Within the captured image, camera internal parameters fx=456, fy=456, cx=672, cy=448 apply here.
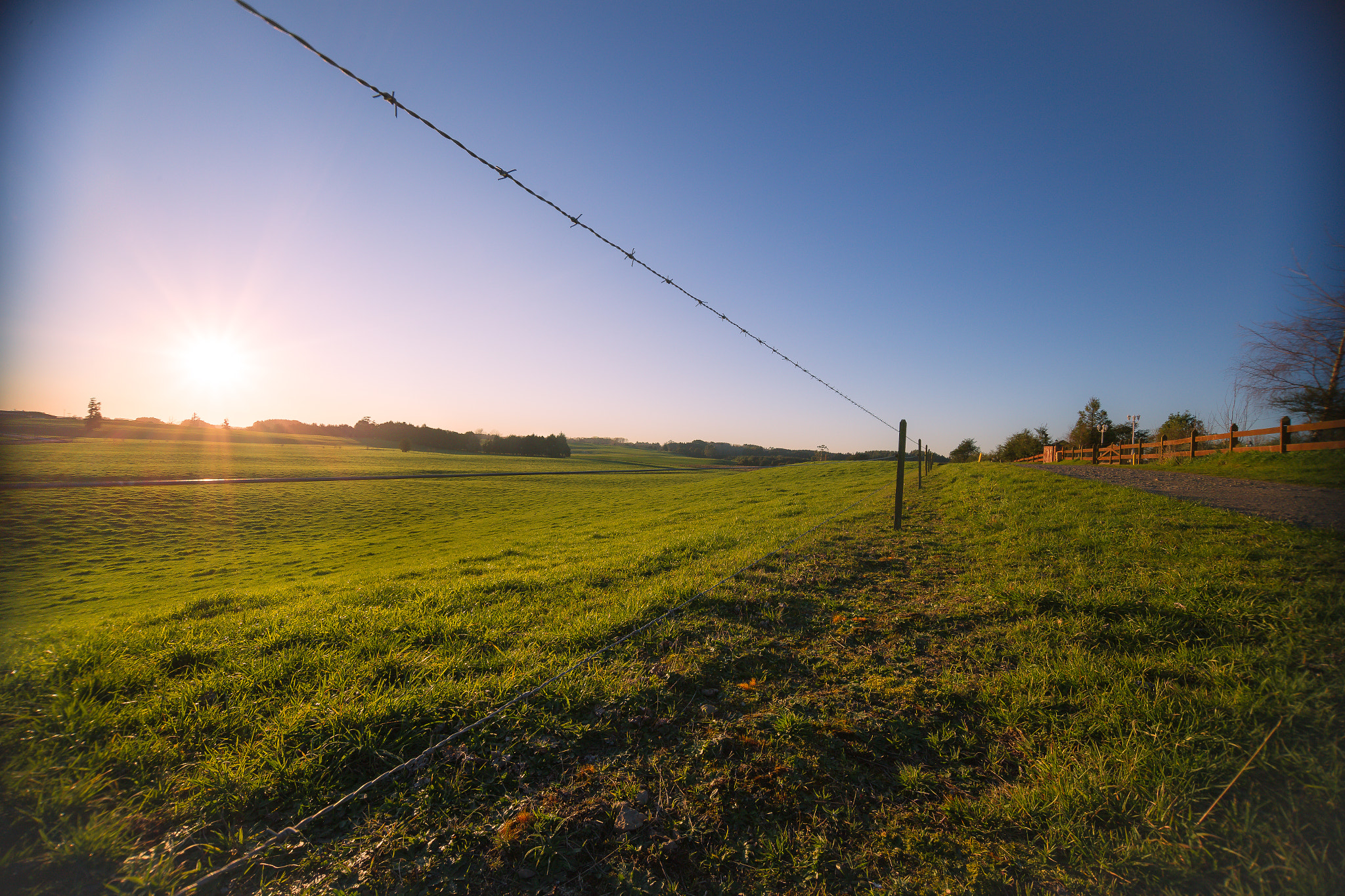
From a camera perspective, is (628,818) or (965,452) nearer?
(628,818)

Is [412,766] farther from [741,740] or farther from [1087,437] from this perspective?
[1087,437]

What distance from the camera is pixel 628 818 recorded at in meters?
2.60

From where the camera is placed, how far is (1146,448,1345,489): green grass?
1199cm

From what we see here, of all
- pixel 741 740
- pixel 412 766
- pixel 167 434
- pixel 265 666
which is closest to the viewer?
pixel 412 766

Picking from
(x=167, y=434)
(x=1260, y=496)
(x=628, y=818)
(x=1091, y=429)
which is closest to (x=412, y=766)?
(x=628, y=818)

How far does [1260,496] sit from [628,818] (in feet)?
50.1

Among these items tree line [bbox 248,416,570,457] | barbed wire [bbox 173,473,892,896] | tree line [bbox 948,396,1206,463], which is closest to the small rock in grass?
barbed wire [bbox 173,473,892,896]

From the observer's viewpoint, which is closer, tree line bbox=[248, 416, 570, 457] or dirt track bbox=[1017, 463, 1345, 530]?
dirt track bbox=[1017, 463, 1345, 530]

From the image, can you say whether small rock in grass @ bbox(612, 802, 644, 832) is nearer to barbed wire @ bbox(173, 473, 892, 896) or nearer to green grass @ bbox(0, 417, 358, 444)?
barbed wire @ bbox(173, 473, 892, 896)

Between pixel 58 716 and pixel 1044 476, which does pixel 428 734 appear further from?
pixel 1044 476

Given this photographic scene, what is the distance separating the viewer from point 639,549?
34.3 ft

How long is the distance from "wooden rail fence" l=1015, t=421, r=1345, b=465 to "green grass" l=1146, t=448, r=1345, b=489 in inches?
14.1

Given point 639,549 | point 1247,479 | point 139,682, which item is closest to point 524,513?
point 639,549

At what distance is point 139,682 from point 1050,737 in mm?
7067
